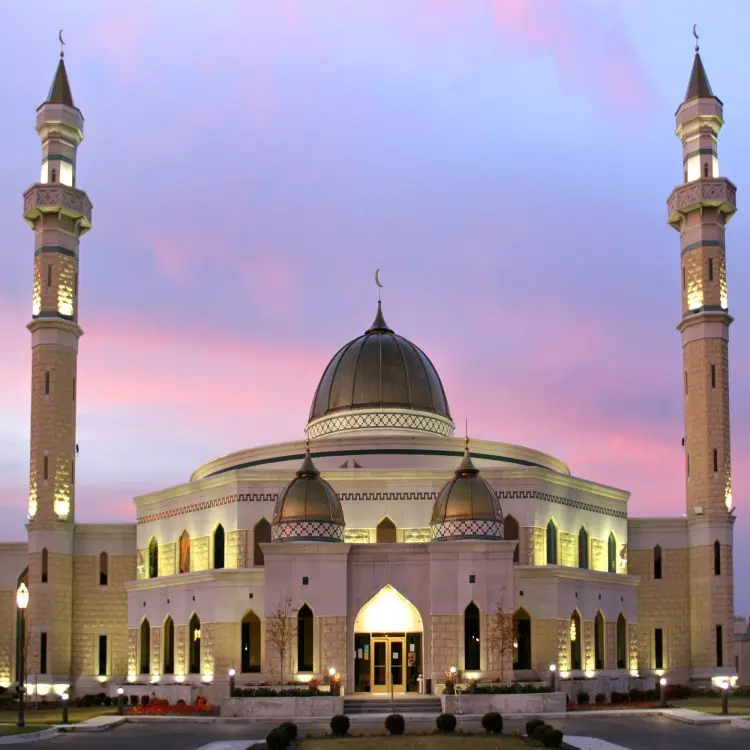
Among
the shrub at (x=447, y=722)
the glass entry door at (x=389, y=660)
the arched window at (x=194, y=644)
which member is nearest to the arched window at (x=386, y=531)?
the glass entry door at (x=389, y=660)

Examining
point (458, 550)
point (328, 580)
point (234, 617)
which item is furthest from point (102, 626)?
point (458, 550)

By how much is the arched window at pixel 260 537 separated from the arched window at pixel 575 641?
463 inches

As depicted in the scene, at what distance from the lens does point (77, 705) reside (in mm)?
52406

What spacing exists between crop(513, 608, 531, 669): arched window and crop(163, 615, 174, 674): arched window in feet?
43.1

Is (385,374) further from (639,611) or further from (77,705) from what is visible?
(77,705)

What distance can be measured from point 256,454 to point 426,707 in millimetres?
15490

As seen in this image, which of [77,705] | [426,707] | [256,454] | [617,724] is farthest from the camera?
[256,454]

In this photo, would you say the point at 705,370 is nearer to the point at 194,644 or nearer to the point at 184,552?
the point at 184,552

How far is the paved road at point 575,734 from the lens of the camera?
32.4m

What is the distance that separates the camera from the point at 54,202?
2280 inches

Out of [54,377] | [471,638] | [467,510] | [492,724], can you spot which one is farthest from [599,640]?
[54,377]

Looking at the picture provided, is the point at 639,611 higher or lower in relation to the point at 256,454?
lower

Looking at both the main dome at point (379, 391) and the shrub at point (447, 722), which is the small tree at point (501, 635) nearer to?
the shrub at point (447, 722)

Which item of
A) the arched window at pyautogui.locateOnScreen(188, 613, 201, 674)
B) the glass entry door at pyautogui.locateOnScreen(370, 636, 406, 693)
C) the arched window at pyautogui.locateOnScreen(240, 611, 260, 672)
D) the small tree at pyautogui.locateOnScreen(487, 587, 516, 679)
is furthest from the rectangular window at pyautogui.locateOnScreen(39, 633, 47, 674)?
the small tree at pyautogui.locateOnScreen(487, 587, 516, 679)
